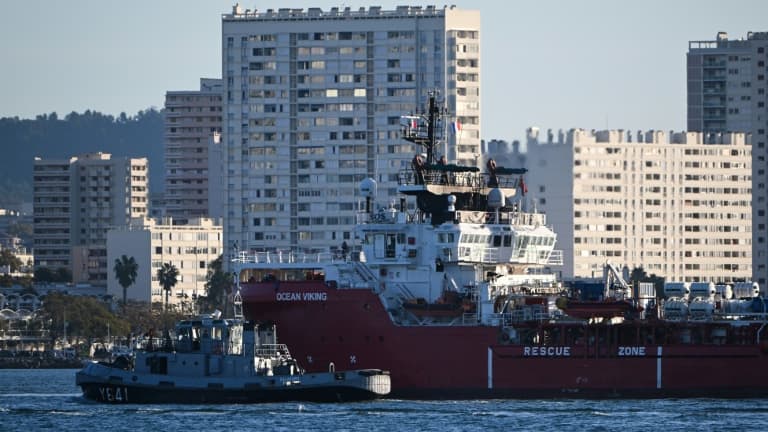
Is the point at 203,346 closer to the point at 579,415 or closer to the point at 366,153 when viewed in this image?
the point at 579,415

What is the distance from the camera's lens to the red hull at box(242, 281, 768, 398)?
63969 millimetres

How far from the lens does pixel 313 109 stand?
147375 mm

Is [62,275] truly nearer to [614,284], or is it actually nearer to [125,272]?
[125,272]

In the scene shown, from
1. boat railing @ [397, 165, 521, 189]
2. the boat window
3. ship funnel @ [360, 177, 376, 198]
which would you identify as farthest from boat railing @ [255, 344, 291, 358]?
boat railing @ [397, 165, 521, 189]

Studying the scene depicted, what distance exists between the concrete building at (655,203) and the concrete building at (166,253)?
35.9m

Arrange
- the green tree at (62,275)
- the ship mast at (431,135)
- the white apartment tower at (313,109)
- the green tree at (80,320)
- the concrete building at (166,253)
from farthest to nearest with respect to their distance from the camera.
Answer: the green tree at (62,275) → the concrete building at (166,253) → the white apartment tower at (313,109) → the green tree at (80,320) → the ship mast at (431,135)

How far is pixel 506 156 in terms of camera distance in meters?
141

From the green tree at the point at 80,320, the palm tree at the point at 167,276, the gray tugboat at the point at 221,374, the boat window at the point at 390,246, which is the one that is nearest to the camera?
the gray tugboat at the point at 221,374

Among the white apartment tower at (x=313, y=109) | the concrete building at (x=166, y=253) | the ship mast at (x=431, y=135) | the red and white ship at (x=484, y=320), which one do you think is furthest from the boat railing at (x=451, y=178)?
the concrete building at (x=166, y=253)

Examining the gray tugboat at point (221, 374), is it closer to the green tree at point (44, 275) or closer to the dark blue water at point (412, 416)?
the dark blue water at point (412, 416)

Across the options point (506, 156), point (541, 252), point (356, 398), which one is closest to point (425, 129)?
point (541, 252)

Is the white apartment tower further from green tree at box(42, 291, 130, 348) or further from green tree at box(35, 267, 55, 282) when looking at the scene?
green tree at box(35, 267, 55, 282)

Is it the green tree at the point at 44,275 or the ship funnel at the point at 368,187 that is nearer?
the ship funnel at the point at 368,187

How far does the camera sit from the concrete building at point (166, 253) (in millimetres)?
171375
